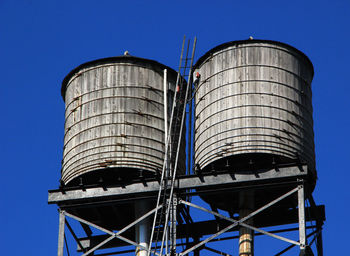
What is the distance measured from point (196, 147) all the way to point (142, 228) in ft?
10.1

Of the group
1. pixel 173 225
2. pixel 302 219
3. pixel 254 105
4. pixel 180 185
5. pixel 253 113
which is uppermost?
pixel 254 105

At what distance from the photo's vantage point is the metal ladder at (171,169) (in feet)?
109

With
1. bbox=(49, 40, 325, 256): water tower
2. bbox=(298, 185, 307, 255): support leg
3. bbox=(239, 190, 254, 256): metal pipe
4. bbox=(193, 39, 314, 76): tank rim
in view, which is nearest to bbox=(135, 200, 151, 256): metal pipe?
bbox=(49, 40, 325, 256): water tower

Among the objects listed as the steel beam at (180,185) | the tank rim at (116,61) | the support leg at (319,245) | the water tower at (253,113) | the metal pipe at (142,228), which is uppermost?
the tank rim at (116,61)

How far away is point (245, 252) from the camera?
33.9m

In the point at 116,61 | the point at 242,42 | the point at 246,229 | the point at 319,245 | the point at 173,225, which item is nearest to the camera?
the point at 173,225

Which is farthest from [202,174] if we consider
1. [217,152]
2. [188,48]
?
[188,48]

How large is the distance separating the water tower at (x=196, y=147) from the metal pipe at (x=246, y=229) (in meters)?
0.03

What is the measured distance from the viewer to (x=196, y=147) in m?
34.7

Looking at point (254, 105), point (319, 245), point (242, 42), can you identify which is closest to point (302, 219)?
point (319, 245)

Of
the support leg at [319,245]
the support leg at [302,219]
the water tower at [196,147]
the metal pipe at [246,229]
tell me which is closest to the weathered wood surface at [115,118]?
the water tower at [196,147]

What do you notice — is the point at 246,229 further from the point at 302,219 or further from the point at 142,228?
the point at 142,228

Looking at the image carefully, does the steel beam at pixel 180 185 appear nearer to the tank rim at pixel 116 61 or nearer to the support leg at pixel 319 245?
the support leg at pixel 319 245

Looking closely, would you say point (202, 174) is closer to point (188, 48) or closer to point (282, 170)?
point (282, 170)
